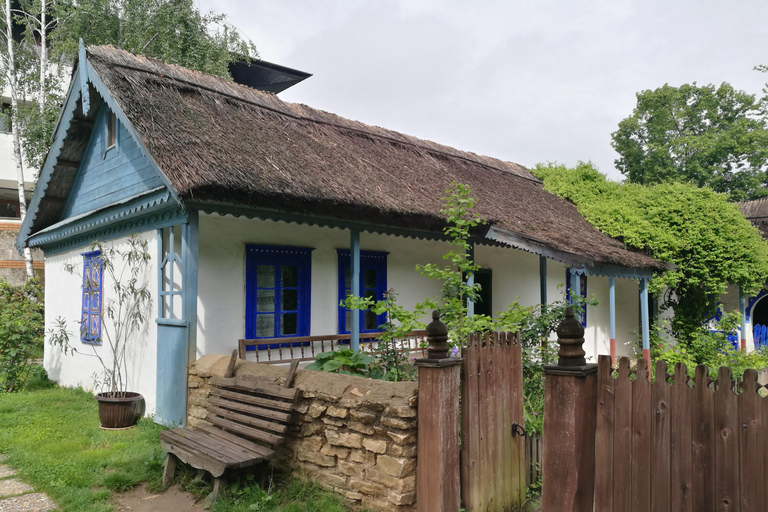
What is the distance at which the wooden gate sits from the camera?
12.3 feet

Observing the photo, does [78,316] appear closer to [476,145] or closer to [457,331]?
[457,331]

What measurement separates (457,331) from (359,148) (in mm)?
5717

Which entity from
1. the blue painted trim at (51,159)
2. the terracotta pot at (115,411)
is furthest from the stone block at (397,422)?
the blue painted trim at (51,159)

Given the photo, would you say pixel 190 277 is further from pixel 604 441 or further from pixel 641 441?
pixel 641 441

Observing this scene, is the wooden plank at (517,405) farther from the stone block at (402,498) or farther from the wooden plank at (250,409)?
the wooden plank at (250,409)

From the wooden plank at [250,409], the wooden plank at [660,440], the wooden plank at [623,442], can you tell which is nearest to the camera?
the wooden plank at [660,440]

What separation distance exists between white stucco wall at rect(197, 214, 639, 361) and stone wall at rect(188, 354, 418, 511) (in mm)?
1771

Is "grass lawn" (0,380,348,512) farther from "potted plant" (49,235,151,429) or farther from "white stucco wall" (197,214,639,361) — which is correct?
"white stucco wall" (197,214,639,361)

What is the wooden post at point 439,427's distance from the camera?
3.60 m

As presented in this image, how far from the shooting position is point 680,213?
12508 millimetres

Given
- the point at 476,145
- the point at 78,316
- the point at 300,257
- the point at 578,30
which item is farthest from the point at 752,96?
the point at 78,316

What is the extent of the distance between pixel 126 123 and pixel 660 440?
6.20 meters

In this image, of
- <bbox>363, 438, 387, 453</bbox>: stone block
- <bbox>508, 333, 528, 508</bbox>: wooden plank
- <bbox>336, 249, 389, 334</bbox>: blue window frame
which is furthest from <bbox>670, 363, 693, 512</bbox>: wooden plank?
<bbox>336, 249, 389, 334</bbox>: blue window frame

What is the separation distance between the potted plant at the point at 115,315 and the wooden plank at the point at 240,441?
6.35 ft
